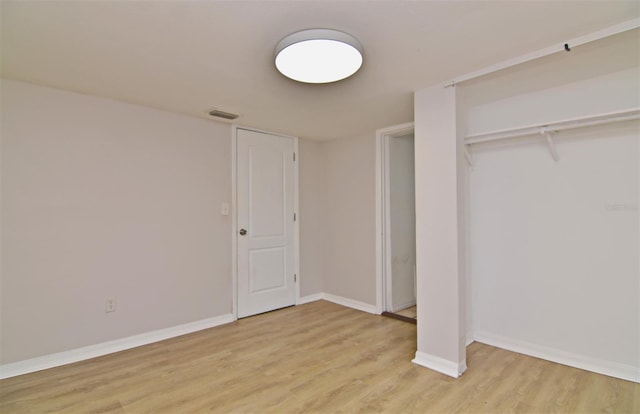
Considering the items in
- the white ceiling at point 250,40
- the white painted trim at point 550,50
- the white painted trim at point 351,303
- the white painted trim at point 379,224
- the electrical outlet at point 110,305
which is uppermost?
the white ceiling at point 250,40

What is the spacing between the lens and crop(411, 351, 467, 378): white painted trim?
7.39 feet

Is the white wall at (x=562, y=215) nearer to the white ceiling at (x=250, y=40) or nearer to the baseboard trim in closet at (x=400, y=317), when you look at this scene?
the white ceiling at (x=250, y=40)

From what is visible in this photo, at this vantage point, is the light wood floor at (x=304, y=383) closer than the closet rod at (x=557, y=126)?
Yes

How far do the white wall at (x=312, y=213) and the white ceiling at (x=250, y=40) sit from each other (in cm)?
158

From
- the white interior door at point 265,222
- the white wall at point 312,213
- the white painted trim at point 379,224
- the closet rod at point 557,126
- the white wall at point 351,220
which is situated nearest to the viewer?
the closet rod at point 557,126

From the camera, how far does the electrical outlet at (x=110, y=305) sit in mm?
2658

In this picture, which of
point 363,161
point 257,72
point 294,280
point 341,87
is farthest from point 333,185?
point 257,72

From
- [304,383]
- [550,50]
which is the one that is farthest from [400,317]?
[550,50]

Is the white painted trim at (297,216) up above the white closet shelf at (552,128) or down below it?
below

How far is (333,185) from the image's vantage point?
429 centimetres

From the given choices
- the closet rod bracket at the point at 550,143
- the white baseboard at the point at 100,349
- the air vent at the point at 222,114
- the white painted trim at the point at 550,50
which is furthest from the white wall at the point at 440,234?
the white baseboard at the point at 100,349

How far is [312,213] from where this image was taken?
14.0 feet

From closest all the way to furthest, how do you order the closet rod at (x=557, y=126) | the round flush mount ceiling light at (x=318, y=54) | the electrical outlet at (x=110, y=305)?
the round flush mount ceiling light at (x=318, y=54) → the closet rod at (x=557, y=126) → the electrical outlet at (x=110, y=305)

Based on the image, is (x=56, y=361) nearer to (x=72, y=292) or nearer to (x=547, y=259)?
(x=72, y=292)
